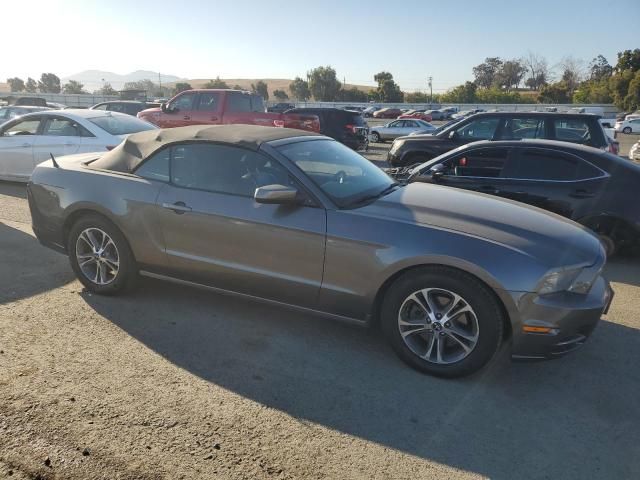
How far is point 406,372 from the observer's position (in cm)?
350

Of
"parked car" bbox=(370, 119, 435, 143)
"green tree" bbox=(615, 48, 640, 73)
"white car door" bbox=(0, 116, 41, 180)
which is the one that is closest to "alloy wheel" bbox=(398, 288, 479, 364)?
"white car door" bbox=(0, 116, 41, 180)

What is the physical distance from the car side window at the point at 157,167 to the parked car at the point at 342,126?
14258 millimetres

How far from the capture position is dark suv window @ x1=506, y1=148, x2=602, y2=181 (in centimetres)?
607

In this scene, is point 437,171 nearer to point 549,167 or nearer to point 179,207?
point 549,167

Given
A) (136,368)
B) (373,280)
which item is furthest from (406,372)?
(136,368)

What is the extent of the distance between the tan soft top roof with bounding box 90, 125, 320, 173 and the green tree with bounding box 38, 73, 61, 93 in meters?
99.0

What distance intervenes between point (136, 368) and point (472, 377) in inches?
89.5

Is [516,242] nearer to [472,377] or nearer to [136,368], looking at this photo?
[472,377]

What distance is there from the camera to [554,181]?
612 centimetres

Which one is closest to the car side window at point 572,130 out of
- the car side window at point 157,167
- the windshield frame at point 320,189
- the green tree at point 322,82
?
the windshield frame at point 320,189

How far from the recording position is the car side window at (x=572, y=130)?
910 cm

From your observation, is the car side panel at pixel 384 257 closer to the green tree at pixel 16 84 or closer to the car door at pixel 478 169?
the car door at pixel 478 169

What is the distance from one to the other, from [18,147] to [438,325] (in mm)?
8964

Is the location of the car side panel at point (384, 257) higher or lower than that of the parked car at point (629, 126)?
higher
